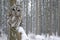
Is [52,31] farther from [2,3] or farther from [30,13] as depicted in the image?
[2,3]

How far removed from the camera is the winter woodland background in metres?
7.43

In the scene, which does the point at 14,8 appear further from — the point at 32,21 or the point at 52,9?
the point at 52,9

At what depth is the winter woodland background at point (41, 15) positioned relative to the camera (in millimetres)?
7426

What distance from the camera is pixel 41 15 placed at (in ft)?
26.8

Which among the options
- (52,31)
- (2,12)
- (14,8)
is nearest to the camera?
(14,8)

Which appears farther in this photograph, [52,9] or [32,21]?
[52,9]

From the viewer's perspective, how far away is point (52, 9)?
27.1 feet

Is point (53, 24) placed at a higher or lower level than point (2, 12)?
lower

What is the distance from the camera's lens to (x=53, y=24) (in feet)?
26.6

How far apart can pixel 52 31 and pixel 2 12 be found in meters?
2.71

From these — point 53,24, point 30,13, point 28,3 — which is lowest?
point 53,24

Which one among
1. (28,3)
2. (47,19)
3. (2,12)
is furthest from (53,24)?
(2,12)

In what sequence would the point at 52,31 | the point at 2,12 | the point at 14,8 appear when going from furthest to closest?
the point at 52,31, the point at 2,12, the point at 14,8

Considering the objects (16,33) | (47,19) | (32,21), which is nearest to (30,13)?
(32,21)
